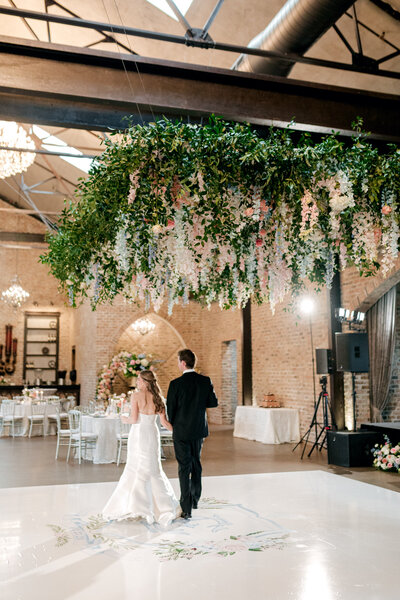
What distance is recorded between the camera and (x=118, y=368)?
43.7 feet

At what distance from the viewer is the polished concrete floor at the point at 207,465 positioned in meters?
6.43

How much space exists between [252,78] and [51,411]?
941 cm

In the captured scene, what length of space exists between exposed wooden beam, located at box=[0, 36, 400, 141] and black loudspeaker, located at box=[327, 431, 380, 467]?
4.61m

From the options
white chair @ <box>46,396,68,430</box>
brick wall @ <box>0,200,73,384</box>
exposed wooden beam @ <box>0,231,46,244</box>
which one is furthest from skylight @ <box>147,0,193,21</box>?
brick wall @ <box>0,200,73,384</box>

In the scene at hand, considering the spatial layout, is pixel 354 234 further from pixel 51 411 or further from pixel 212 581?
pixel 51 411

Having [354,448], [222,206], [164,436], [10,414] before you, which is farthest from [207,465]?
[10,414]

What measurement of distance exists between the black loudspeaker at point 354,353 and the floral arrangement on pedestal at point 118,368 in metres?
5.83

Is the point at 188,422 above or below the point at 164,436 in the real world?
above

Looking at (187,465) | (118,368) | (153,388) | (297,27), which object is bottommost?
(187,465)

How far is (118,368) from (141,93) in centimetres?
1028

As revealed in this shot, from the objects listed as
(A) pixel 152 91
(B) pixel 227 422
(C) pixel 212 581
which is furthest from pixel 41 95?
(B) pixel 227 422

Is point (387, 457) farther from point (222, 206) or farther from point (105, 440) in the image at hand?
point (222, 206)

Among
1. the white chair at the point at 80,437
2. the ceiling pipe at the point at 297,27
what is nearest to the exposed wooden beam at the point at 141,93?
the ceiling pipe at the point at 297,27

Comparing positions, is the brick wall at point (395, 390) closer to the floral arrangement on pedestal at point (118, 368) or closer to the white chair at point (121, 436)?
the white chair at point (121, 436)
